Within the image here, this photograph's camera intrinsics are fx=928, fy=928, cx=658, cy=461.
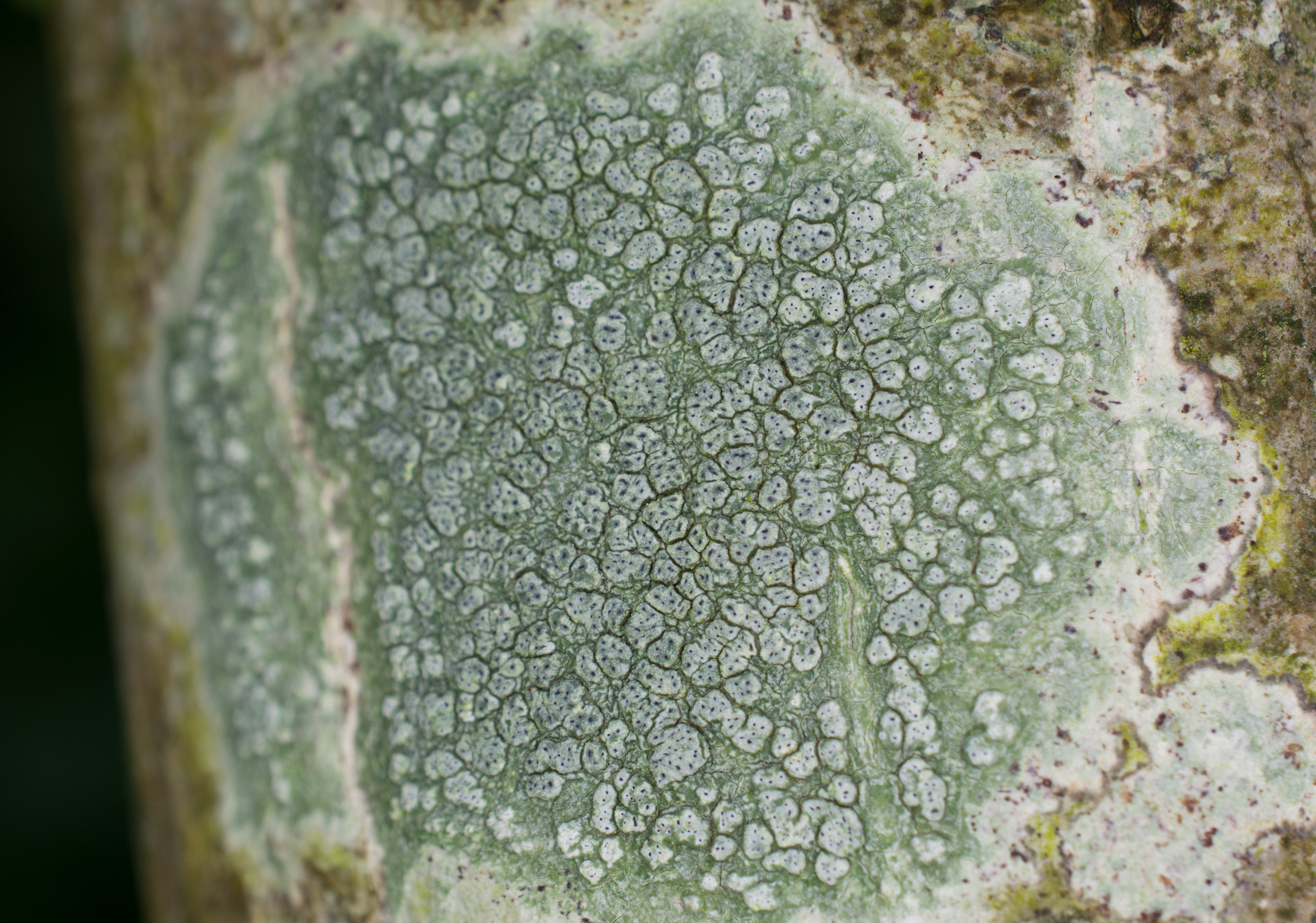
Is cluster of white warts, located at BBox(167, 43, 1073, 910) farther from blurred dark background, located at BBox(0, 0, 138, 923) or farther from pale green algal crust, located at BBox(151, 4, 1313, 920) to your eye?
blurred dark background, located at BBox(0, 0, 138, 923)

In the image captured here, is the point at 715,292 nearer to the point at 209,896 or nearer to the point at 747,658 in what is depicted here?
the point at 747,658

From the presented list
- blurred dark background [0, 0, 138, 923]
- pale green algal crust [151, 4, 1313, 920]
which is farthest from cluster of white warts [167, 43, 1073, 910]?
blurred dark background [0, 0, 138, 923]

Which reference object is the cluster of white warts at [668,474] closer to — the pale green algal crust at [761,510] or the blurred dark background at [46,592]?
the pale green algal crust at [761,510]

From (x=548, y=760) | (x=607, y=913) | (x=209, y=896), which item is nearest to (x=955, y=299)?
(x=548, y=760)

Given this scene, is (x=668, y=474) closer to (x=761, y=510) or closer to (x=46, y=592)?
(x=761, y=510)

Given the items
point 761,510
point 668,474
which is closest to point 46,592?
point 668,474

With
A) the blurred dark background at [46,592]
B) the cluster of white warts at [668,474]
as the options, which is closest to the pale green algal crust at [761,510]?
the cluster of white warts at [668,474]
